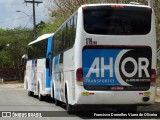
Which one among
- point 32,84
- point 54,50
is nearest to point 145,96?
point 54,50

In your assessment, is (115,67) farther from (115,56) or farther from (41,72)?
(41,72)

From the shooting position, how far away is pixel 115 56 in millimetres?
14539

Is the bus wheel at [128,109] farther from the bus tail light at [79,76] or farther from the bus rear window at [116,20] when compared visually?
the bus rear window at [116,20]

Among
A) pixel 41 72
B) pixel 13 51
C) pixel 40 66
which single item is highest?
pixel 13 51

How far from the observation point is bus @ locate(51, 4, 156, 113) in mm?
14398

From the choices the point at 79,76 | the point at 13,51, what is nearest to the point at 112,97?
the point at 79,76

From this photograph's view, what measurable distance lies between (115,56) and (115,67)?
35 centimetres

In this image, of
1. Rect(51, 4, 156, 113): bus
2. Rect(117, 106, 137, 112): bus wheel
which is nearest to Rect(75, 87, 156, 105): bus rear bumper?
Rect(51, 4, 156, 113): bus

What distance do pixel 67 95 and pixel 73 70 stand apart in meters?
1.70

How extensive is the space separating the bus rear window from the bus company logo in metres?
0.71

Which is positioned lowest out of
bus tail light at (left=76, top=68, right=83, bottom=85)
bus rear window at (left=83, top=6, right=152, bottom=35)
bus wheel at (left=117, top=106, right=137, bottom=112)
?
bus wheel at (left=117, top=106, right=137, bottom=112)

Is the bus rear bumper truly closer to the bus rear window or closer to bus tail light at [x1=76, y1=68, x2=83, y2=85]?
bus tail light at [x1=76, y1=68, x2=83, y2=85]

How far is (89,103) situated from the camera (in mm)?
14406

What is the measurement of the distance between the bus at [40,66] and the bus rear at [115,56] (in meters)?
7.87
